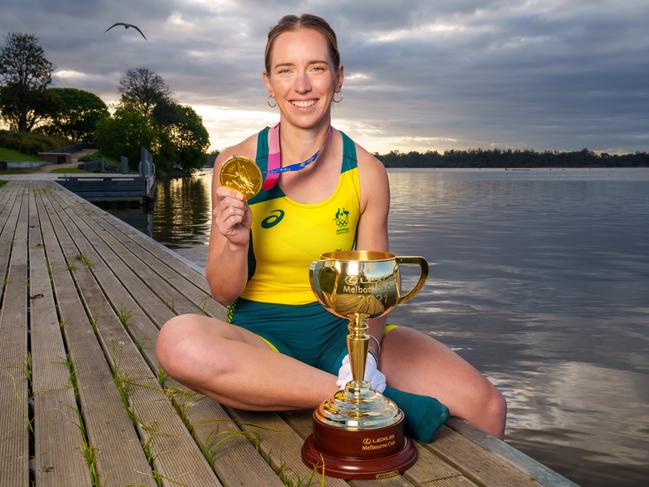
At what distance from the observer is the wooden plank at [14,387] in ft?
7.08

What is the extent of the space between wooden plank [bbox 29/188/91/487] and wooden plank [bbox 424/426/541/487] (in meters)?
1.14

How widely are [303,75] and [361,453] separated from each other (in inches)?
54.3

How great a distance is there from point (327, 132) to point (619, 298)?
8495 millimetres

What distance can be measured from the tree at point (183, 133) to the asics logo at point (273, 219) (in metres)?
64.9

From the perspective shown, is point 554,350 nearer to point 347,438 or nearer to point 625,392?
point 625,392

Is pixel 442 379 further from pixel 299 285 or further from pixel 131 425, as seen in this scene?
pixel 131 425

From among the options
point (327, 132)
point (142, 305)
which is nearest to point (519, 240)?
point (142, 305)

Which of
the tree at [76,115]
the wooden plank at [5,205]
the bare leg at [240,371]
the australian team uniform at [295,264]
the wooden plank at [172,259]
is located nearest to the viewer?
the bare leg at [240,371]

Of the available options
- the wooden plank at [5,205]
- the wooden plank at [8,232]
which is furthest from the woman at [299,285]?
the wooden plank at [5,205]

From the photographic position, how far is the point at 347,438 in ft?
6.75

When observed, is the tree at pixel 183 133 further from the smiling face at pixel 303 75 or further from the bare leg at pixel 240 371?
the bare leg at pixel 240 371

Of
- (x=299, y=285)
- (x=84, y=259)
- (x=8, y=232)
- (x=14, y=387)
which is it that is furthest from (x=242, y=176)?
(x=8, y=232)

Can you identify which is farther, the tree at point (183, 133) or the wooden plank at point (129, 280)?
the tree at point (183, 133)

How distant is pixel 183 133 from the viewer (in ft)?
245
